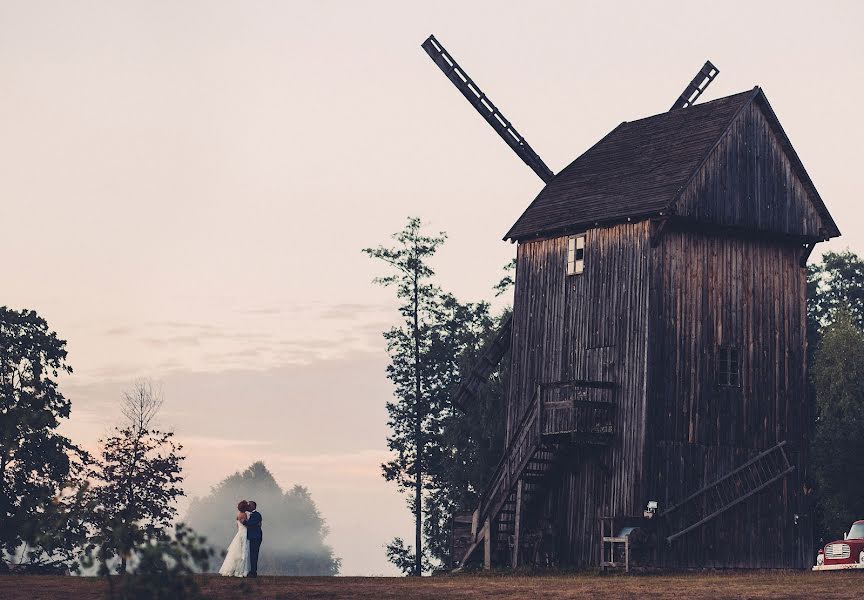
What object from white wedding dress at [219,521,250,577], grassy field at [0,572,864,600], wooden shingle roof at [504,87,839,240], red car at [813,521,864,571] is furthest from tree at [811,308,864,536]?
white wedding dress at [219,521,250,577]

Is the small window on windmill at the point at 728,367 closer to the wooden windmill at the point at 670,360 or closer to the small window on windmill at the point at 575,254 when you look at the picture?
the wooden windmill at the point at 670,360

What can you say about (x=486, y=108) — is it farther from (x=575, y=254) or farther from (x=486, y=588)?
(x=486, y=588)

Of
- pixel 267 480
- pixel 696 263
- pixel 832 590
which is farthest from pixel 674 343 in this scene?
pixel 267 480

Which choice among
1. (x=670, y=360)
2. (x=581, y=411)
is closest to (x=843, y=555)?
(x=670, y=360)

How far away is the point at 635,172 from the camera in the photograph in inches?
1661

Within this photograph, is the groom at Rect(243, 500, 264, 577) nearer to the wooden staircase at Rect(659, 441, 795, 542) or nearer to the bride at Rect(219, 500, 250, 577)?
the bride at Rect(219, 500, 250, 577)

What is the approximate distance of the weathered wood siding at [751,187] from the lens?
40250mm

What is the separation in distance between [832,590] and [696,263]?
14415 mm

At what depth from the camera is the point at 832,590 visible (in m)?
27.8

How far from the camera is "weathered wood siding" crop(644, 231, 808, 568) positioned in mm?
39125

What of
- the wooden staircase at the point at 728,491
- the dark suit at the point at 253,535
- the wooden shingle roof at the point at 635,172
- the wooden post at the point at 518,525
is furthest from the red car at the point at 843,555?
the dark suit at the point at 253,535

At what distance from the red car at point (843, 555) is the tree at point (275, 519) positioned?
380 ft

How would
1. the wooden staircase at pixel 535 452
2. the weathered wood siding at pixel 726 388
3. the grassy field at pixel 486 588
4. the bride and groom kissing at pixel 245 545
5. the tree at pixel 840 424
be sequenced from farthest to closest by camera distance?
the tree at pixel 840 424 → the wooden staircase at pixel 535 452 → the weathered wood siding at pixel 726 388 → the bride and groom kissing at pixel 245 545 → the grassy field at pixel 486 588

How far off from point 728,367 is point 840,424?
2671 cm
